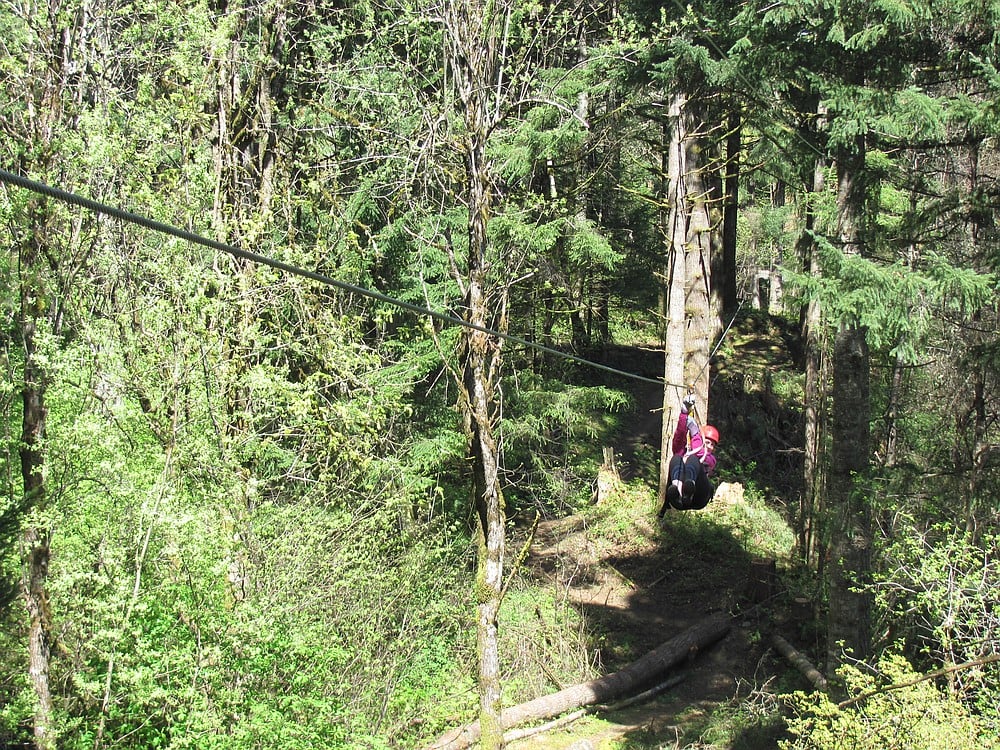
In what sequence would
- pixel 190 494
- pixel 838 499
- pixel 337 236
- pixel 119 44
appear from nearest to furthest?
pixel 190 494
pixel 838 499
pixel 119 44
pixel 337 236

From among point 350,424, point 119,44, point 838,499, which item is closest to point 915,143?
point 838,499

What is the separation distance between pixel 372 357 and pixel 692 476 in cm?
485

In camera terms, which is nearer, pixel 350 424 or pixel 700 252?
pixel 350 424

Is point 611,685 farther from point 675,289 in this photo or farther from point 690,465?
point 675,289

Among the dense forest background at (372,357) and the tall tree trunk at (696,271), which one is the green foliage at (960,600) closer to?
the dense forest background at (372,357)

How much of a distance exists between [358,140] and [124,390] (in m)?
7.01

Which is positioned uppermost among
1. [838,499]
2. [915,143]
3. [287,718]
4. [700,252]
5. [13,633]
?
[915,143]

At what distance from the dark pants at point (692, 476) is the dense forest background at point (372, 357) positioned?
1645 mm

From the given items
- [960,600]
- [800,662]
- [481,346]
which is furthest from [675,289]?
[960,600]

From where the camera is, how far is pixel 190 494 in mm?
9094

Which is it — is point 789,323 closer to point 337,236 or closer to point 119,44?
point 337,236

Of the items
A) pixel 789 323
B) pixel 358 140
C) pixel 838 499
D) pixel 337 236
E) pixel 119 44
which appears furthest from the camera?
pixel 789 323

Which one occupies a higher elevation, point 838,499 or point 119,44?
point 119,44

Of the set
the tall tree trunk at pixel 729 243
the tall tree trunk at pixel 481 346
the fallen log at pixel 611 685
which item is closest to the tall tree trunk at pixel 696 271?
the fallen log at pixel 611 685
